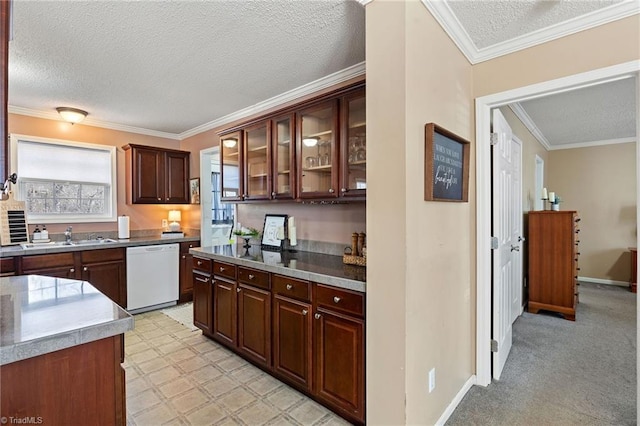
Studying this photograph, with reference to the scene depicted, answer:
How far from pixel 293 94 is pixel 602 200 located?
5.76 meters

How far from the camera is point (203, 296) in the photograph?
10.3 feet

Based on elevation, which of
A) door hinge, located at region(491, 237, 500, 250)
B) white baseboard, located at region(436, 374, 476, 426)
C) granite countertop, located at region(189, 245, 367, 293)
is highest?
door hinge, located at region(491, 237, 500, 250)

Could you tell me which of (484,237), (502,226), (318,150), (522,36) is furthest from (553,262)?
(318,150)

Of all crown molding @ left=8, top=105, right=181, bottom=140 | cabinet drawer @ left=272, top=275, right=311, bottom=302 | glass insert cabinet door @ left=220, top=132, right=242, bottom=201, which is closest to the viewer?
cabinet drawer @ left=272, top=275, right=311, bottom=302

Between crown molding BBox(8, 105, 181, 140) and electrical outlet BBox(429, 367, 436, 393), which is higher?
crown molding BBox(8, 105, 181, 140)

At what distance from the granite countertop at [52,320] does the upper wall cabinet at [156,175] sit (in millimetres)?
2917

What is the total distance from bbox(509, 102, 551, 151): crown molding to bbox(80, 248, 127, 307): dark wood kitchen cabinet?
182 inches

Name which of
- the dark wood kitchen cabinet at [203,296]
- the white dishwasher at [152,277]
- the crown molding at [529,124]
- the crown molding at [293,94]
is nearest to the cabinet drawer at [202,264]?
the dark wood kitchen cabinet at [203,296]

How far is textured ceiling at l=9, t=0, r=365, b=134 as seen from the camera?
6.13ft

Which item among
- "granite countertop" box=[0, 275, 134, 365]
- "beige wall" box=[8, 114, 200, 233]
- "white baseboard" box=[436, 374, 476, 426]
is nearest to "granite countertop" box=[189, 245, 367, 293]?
"white baseboard" box=[436, 374, 476, 426]

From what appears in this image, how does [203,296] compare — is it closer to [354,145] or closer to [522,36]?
[354,145]

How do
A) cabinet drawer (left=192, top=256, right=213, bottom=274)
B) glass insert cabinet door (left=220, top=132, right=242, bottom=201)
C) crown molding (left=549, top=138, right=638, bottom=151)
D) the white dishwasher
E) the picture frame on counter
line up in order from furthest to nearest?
1. crown molding (left=549, top=138, right=638, bottom=151)
2. the picture frame on counter
3. the white dishwasher
4. glass insert cabinet door (left=220, top=132, right=242, bottom=201)
5. cabinet drawer (left=192, top=256, right=213, bottom=274)

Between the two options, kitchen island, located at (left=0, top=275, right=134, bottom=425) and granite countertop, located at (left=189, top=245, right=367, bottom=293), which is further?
granite countertop, located at (left=189, top=245, right=367, bottom=293)

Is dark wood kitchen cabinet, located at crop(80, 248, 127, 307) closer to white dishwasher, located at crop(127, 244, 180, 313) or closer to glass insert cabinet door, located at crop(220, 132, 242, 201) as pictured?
white dishwasher, located at crop(127, 244, 180, 313)
